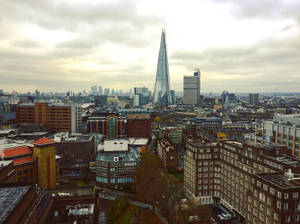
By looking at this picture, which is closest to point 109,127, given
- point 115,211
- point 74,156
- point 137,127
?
point 137,127

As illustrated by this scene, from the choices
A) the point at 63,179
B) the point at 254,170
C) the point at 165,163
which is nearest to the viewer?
the point at 254,170

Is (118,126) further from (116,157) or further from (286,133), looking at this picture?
(286,133)

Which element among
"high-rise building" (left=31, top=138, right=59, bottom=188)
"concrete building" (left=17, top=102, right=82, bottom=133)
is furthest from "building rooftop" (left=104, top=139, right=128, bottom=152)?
"concrete building" (left=17, top=102, right=82, bottom=133)

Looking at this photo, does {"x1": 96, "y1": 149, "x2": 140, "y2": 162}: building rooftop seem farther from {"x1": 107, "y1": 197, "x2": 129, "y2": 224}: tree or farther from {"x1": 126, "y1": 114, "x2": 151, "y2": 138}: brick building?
{"x1": 126, "y1": 114, "x2": 151, "y2": 138}: brick building

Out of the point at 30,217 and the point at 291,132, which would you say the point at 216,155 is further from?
the point at 30,217

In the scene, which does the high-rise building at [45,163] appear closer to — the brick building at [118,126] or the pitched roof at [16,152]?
the pitched roof at [16,152]

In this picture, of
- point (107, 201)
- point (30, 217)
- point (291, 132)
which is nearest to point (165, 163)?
point (107, 201)
